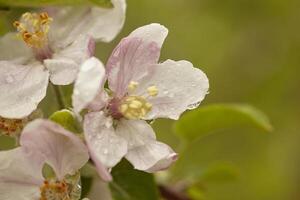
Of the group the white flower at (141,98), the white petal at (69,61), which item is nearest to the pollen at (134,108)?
the white flower at (141,98)

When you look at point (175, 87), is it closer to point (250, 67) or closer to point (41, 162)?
point (41, 162)

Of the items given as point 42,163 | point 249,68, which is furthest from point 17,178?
point 249,68

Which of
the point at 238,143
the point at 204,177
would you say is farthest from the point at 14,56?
the point at 238,143

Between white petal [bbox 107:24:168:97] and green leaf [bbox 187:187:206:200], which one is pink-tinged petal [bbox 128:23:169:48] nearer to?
white petal [bbox 107:24:168:97]

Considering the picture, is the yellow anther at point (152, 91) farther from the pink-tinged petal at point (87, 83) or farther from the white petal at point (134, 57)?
the pink-tinged petal at point (87, 83)

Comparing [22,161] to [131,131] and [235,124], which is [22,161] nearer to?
[131,131]

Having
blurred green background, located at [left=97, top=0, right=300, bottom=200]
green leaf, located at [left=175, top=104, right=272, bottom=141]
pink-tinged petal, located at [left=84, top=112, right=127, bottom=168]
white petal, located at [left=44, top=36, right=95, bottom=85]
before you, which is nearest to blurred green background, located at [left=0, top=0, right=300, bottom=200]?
blurred green background, located at [left=97, top=0, right=300, bottom=200]

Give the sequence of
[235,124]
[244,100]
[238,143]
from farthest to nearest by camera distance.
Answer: [238,143]
[244,100]
[235,124]
